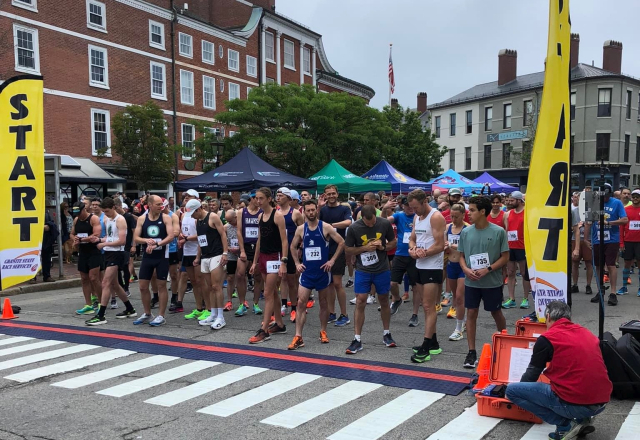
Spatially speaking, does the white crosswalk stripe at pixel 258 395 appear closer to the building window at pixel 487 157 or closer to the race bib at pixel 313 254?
the race bib at pixel 313 254

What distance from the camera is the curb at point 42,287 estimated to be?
12.1m

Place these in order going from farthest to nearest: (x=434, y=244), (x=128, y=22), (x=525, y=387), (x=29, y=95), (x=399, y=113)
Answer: (x=399, y=113)
(x=128, y=22)
(x=29, y=95)
(x=434, y=244)
(x=525, y=387)

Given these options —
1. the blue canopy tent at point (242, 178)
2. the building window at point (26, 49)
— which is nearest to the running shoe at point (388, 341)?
the blue canopy tent at point (242, 178)

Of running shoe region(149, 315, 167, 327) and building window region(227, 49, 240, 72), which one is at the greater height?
building window region(227, 49, 240, 72)

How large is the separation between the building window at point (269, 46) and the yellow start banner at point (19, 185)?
30761mm

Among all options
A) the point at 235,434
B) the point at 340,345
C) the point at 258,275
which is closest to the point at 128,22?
the point at 258,275

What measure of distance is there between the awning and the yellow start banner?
12.6 m

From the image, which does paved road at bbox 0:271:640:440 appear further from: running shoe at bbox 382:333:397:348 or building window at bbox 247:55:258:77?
building window at bbox 247:55:258:77

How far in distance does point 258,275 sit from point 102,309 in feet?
8.63

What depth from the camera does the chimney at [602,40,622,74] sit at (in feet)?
140

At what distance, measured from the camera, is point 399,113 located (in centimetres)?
4278

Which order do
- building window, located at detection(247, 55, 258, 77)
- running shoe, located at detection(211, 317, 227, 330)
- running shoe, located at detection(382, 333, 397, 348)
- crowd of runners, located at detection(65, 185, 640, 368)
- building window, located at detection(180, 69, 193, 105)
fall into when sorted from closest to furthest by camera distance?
crowd of runners, located at detection(65, 185, 640, 368), running shoe, located at detection(382, 333, 397, 348), running shoe, located at detection(211, 317, 227, 330), building window, located at detection(180, 69, 193, 105), building window, located at detection(247, 55, 258, 77)

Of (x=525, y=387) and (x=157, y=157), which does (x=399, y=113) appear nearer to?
(x=157, y=157)

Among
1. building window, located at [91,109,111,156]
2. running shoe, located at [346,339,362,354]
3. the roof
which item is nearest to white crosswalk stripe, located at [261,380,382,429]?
running shoe, located at [346,339,362,354]
